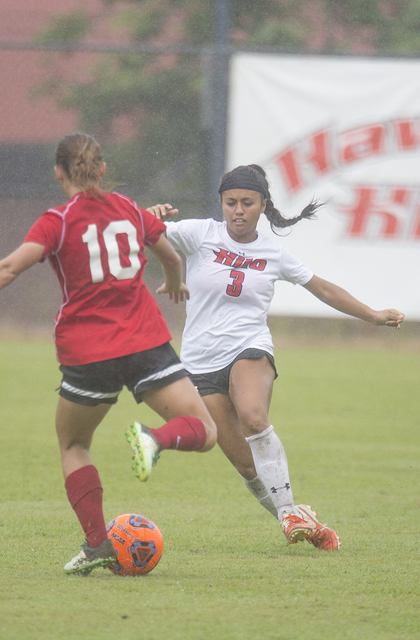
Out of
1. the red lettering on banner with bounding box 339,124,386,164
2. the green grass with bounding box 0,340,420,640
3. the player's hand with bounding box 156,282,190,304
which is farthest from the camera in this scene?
the red lettering on banner with bounding box 339,124,386,164

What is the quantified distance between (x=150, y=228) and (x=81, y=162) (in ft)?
1.13

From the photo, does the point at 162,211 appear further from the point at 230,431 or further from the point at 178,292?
the point at 230,431

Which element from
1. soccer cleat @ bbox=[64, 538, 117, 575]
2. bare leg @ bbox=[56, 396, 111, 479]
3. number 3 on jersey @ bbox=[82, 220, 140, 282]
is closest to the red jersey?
number 3 on jersey @ bbox=[82, 220, 140, 282]

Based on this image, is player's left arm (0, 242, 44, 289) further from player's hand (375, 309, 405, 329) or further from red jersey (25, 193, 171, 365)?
player's hand (375, 309, 405, 329)

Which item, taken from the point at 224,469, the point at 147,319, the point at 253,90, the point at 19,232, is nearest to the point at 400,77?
the point at 253,90

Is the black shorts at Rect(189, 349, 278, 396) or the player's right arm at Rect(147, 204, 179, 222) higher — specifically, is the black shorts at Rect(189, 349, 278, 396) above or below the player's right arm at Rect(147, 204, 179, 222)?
below

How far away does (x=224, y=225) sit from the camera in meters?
4.59

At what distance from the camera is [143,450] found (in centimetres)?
305

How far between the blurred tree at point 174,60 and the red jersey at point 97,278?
25.2ft

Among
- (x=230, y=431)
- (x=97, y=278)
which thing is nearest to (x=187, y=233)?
Answer: (x=230, y=431)

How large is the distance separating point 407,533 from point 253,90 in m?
6.89

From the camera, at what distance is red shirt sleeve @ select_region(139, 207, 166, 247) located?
3.37 meters

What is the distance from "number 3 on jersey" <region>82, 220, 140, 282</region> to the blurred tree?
7662 mm

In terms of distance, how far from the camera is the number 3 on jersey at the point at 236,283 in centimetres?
437
